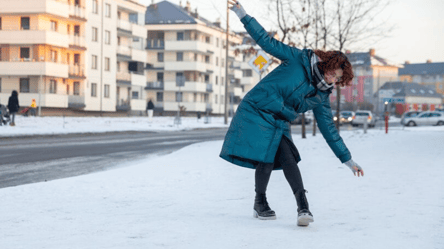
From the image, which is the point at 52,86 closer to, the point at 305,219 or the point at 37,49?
the point at 37,49

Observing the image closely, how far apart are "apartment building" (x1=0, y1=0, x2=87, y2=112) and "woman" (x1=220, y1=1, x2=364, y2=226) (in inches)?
1870

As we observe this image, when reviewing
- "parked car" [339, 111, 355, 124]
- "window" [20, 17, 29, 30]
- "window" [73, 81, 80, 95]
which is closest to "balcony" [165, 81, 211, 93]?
"window" [73, 81, 80, 95]

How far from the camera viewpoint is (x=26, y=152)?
14.7 meters

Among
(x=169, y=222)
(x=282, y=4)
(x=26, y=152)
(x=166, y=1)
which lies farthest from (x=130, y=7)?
(x=169, y=222)

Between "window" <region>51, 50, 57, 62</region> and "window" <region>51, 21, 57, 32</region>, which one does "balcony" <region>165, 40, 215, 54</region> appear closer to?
"window" <region>51, 21, 57, 32</region>

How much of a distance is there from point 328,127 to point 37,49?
1940 inches

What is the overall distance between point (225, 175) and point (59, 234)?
4731 mm

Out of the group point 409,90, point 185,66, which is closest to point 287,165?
point 185,66

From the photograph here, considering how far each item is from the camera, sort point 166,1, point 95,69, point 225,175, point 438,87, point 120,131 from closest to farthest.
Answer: point 225,175 < point 120,131 < point 95,69 < point 166,1 < point 438,87

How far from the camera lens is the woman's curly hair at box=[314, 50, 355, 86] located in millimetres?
4852

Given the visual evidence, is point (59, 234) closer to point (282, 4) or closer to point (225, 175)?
point (225, 175)

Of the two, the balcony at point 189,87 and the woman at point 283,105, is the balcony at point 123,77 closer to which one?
the balcony at point 189,87

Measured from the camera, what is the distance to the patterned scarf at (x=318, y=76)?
4.92m

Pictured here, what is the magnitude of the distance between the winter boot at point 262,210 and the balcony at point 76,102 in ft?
163
